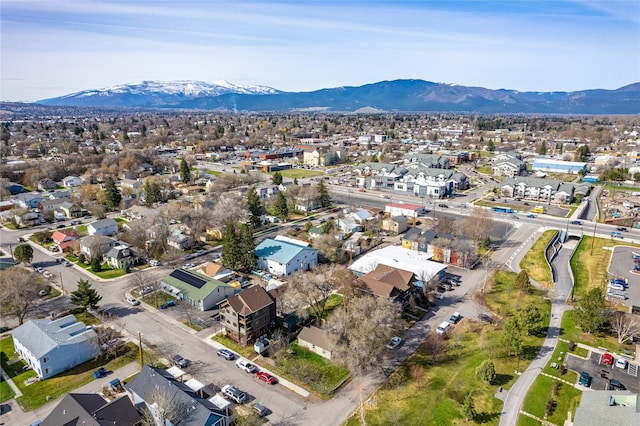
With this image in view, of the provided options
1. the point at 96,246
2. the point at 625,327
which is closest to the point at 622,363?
the point at 625,327

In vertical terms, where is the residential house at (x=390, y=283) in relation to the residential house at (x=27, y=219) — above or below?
above

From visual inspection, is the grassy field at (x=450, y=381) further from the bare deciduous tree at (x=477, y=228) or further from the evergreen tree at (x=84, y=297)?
the evergreen tree at (x=84, y=297)

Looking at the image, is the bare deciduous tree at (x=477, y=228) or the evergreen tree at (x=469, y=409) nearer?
the evergreen tree at (x=469, y=409)

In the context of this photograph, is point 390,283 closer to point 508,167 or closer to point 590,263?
point 590,263

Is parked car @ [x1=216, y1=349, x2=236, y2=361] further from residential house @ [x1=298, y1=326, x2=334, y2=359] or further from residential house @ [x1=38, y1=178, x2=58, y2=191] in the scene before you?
residential house @ [x1=38, y1=178, x2=58, y2=191]

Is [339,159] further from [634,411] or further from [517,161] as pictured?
[634,411]

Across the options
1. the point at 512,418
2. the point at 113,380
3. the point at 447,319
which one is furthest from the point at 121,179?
the point at 512,418

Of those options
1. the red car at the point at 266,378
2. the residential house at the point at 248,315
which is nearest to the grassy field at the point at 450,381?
the red car at the point at 266,378

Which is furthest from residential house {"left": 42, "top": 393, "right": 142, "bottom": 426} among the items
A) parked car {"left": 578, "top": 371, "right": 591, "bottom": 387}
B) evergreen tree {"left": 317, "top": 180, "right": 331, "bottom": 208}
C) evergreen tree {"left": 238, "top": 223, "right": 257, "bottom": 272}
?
evergreen tree {"left": 317, "top": 180, "right": 331, "bottom": 208}
